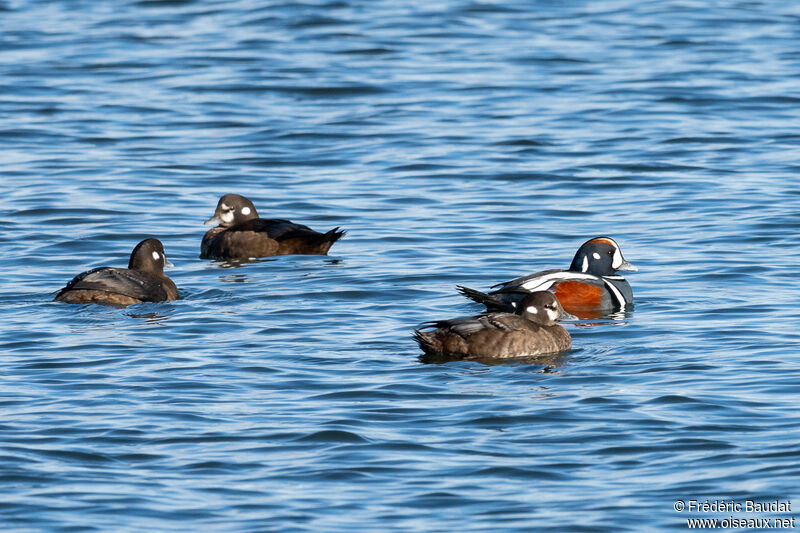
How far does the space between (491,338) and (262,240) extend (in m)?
4.82

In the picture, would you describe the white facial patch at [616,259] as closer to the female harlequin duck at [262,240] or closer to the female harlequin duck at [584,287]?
the female harlequin duck at [584,287]

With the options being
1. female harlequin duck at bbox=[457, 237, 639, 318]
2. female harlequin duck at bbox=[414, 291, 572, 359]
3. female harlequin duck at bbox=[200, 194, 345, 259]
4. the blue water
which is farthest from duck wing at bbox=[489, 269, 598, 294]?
female harlequin duck at bbox=[200, 194, 345, 259]

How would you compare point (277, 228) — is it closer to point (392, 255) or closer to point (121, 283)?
point (392, 255)

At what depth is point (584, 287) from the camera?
12.0 metres

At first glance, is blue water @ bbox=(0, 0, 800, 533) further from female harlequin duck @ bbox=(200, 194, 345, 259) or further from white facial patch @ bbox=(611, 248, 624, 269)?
white facial patch @ bbox=(611, 248, 624, 269)

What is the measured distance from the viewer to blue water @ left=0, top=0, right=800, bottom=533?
7570mm

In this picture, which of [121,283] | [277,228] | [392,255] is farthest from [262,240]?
[121,283]

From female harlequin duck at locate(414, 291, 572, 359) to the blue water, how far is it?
0.46 feet

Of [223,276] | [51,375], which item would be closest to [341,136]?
[223,276]

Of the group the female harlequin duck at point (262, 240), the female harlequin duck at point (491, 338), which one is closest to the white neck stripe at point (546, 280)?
the female harlequin duck at point (491, 338)

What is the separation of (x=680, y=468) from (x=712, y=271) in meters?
5.69

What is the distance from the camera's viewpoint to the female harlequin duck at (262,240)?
1403cm

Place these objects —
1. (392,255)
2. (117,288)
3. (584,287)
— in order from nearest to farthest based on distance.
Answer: (117,288)
(584,287)
(392,255)

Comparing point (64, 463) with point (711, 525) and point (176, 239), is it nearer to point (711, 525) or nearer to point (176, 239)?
point (711, 525)
